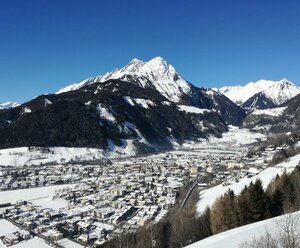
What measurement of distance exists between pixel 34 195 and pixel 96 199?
1578 cm

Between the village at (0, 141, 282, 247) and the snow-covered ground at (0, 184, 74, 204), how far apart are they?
2.12 feet

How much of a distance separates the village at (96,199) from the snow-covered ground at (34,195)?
646 mm

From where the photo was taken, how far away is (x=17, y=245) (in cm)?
3938

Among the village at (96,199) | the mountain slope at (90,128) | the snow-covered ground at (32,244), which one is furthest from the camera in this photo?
the mountain slope at (90,128)

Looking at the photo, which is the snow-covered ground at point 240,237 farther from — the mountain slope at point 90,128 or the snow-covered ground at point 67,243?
the mountain slope at point 90,128

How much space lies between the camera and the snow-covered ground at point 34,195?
62.8 metres

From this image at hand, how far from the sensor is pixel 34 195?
7050 centimetres

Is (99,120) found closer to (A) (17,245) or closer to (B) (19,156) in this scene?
(B) (19,156)

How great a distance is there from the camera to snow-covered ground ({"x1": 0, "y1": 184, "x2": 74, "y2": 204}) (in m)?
62.8

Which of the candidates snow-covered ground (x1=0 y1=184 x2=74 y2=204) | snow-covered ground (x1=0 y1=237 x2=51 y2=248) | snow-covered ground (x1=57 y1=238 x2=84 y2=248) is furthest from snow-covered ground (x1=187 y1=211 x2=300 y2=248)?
snow-covered ground (x1=0 y1=184 x2=74 y2=204)

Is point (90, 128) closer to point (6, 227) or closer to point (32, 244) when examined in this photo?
point (6, 227)

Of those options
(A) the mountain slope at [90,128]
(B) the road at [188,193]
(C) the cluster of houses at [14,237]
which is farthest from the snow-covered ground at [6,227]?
(A) the mountain slope at [90,128]

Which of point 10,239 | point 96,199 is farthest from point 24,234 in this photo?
point 96,199

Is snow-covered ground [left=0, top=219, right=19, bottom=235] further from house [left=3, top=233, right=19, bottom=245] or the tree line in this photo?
the tree line
